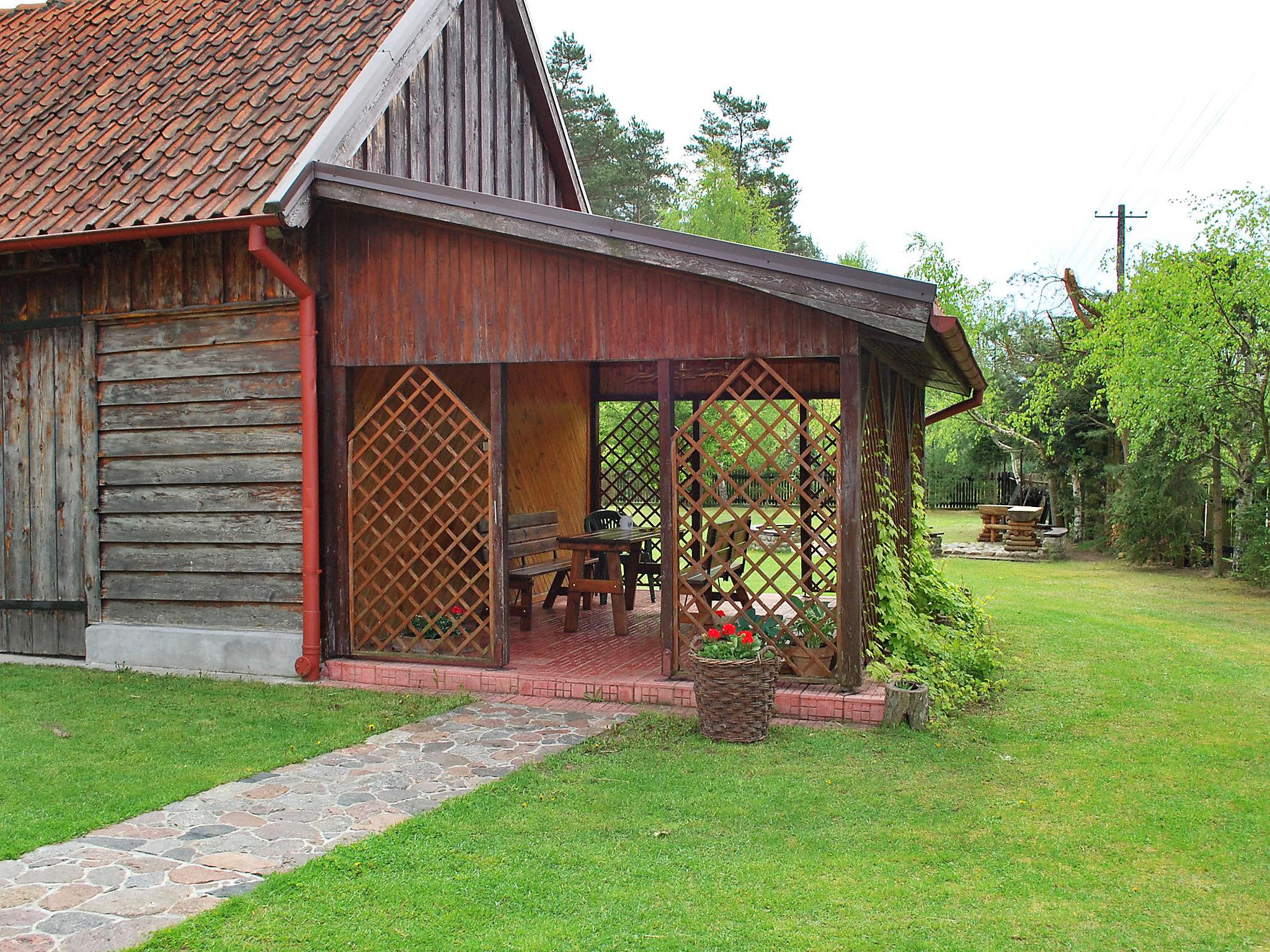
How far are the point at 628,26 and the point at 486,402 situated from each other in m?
27.5

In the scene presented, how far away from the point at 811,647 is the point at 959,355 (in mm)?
2595

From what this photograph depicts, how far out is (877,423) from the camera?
24.5 ft

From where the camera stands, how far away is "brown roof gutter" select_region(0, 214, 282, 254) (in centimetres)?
651

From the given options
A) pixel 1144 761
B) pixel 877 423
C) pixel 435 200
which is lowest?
pixel 1144 761

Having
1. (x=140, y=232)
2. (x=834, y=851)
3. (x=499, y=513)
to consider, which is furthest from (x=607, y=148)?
(x=834, y=851)

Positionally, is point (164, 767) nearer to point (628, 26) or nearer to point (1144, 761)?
point (1144, 761)

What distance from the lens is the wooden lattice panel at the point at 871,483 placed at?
22.7 feet

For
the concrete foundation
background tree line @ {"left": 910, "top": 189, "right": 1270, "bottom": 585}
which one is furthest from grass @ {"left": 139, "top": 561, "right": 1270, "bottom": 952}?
background tree line @ {"left": 910, "top": 189, "right": 1270, "bottom": 585}

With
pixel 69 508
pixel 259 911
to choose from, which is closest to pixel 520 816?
pixel 259 911

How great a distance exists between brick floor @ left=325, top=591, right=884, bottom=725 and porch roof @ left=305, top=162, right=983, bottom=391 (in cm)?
216

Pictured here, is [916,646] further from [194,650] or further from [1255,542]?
[1255,542]

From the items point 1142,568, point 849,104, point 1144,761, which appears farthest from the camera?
point 849,104

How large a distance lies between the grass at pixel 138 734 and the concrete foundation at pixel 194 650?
0.62ft

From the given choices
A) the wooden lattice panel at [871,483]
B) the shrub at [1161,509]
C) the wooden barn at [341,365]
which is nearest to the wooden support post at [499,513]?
the wooden barn at [341,365]
